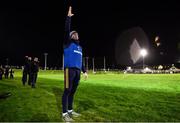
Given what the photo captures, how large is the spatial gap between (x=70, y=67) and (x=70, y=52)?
1.62ft

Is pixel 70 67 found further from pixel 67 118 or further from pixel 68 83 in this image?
pixel 67 118

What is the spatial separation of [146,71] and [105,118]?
229ft

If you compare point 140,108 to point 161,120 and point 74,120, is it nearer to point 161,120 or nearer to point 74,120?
point 161,120

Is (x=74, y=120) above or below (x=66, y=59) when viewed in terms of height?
below

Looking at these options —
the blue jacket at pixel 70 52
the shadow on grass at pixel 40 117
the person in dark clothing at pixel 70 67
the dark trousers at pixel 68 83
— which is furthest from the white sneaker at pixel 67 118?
the blue jacket at pixel 70 52

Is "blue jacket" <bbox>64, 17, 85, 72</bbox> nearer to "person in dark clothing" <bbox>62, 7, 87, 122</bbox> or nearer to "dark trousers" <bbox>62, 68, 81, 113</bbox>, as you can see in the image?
"person in dark clothing" <bbox>62, 7, 87, 122</bbox>

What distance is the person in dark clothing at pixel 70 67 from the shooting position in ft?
29.1

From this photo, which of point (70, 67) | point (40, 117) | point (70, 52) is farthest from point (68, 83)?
point (40, 117)

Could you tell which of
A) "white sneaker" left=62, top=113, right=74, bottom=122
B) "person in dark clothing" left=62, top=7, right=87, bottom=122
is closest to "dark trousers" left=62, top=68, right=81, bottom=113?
"person in dark clothing" left=62, top=7, right=87, bottom=122

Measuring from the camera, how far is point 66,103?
888cm

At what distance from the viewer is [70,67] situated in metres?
8.93

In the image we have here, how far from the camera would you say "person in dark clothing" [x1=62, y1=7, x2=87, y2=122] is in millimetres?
8859

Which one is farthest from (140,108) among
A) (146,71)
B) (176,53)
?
(176,53)

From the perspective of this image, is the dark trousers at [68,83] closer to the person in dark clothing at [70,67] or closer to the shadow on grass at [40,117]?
the person in dark clothing at [70,67]
